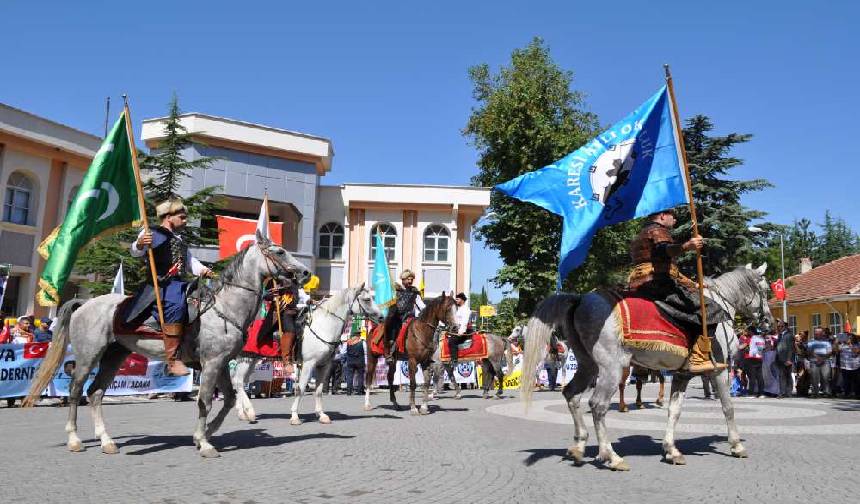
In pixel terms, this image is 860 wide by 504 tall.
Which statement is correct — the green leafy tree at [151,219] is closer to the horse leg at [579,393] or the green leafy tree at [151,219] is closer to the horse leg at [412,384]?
the horse leg at [412,384]

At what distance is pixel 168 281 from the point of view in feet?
26.8

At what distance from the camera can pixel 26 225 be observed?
Result: 28.5 meters

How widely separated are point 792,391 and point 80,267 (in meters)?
26.4

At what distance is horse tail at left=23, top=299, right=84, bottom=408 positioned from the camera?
8.20 metres

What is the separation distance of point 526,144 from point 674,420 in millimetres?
32044

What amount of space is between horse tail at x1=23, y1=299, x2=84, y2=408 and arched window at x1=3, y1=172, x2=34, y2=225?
932 inches

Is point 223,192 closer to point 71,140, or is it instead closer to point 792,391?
point 71,140

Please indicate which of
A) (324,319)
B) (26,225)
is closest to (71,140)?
(26,225)

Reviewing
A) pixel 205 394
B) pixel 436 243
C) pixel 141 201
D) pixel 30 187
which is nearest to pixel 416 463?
pixel 205 394

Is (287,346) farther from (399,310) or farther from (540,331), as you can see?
(540,331)

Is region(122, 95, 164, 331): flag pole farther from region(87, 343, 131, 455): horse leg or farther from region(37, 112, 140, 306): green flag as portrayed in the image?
region(87, 343, 131, 455): horse leg

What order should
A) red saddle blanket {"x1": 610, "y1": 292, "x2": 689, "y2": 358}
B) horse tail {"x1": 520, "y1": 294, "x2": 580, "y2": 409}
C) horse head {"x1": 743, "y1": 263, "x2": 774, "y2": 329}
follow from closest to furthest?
red saddle blanket {"x1": 610, "y1": 292, "x2": 689, "y2": 358}
horse tail {"x1": 520, "y1": 294, "x2": 580, "y2": 409}
horse head {"x1": 743, "y1": 263, "x2": 774, "y2": 329}

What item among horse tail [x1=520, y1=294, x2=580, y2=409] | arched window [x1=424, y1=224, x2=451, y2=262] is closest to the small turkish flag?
horse tail [x1=520, y1=294, x2=580, y2=409]

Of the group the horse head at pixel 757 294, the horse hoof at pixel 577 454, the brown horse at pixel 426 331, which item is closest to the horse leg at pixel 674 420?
the horse hoof at pixel 577 454
